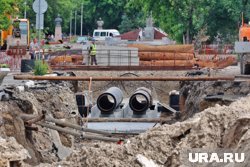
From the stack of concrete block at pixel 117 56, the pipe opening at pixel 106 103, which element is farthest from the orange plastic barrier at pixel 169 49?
the pipe opening at pixel 106 103

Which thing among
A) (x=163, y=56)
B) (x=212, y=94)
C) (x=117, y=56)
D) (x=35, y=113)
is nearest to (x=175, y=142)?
(x=35, y=113)

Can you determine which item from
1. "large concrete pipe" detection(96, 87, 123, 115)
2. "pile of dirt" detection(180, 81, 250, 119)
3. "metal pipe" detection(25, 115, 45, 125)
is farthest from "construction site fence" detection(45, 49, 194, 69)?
"metal pipe" detection(25, 115, 45, 125)

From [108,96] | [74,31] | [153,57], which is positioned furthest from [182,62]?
[74,31]

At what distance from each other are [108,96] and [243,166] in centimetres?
2587

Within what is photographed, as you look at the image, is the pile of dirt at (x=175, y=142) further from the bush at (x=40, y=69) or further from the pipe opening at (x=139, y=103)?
the bush at (x=40, y=69)

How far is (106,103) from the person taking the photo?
36281 millimetres

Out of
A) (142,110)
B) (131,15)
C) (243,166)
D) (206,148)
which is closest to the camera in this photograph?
(243,166)

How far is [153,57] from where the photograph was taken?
49.8m

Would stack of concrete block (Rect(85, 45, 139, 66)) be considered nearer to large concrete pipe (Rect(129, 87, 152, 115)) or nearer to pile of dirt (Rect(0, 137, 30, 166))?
large concrete pipe (Rect(129, 87, 152, 115))

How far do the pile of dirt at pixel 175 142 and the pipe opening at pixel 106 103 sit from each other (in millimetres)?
21768

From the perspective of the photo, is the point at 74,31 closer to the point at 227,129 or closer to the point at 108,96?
the point at 108,96

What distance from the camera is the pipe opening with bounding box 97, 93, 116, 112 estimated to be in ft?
118

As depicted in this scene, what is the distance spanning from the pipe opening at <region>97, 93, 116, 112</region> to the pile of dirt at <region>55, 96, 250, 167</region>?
21.8m

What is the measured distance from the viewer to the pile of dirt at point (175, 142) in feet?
40.9
